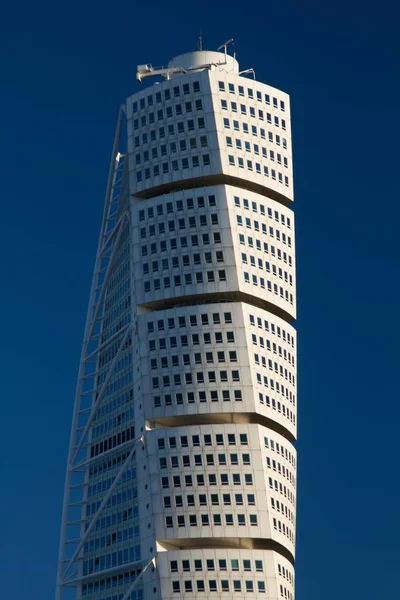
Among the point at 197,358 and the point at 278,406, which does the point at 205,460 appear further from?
the point at 278,406

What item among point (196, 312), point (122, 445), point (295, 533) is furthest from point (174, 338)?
point (295, 533)

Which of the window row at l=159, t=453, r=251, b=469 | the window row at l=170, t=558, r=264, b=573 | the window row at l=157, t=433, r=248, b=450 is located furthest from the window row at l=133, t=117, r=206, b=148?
the window row at l=170, t=558, r=264, b=573

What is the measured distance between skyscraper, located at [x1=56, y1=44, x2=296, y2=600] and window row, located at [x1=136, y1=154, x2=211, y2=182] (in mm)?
176

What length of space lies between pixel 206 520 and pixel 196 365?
1695 centimetres

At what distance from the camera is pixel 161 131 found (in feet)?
523

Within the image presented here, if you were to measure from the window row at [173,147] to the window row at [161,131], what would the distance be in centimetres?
90

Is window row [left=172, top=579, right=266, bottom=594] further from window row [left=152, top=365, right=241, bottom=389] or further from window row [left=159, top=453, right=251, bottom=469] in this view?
window row [left=152, top=365, right=241, bottom=389]

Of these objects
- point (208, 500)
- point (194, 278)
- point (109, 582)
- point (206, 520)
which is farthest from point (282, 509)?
point (194, 278)

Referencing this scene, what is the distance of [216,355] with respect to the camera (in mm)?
150000

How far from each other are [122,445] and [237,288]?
22.3 metres

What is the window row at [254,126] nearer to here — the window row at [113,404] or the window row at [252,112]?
the window row at [252,112]

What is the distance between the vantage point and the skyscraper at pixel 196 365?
14550 centimetres

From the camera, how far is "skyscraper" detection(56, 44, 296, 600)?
145500mm

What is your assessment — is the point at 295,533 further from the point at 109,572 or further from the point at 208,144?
the point at 208,144
